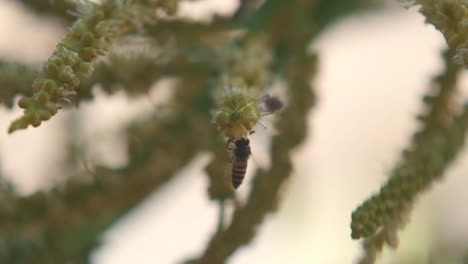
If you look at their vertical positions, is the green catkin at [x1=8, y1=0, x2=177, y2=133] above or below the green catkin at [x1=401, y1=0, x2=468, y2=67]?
above

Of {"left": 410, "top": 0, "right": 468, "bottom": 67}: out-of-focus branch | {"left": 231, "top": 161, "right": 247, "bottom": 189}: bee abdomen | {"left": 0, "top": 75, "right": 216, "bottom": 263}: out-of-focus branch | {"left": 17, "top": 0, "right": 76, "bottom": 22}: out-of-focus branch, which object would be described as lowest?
{"left": 410, "top": 0, "right": 468, "bottom": 67}: out-of-focus branch

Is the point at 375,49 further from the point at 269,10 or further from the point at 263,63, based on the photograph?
the point at 263,63

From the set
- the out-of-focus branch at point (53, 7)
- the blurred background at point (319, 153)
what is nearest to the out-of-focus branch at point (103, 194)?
the blurred background at point (319, 153)

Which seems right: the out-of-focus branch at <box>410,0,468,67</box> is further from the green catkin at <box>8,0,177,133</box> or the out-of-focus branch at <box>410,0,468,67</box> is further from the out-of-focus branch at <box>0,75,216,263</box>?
the out-of-focus branch at <box>0,75,216,263</box>

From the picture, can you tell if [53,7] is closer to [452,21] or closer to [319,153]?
[452,21]

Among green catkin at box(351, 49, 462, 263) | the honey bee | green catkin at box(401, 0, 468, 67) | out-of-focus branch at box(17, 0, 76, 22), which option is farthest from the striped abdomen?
out-of-focus branch at box(17, 0, 76, 22)

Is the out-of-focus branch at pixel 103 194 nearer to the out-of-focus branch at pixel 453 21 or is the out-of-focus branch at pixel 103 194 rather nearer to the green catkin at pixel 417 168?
the green catkin at pixel 417 168
